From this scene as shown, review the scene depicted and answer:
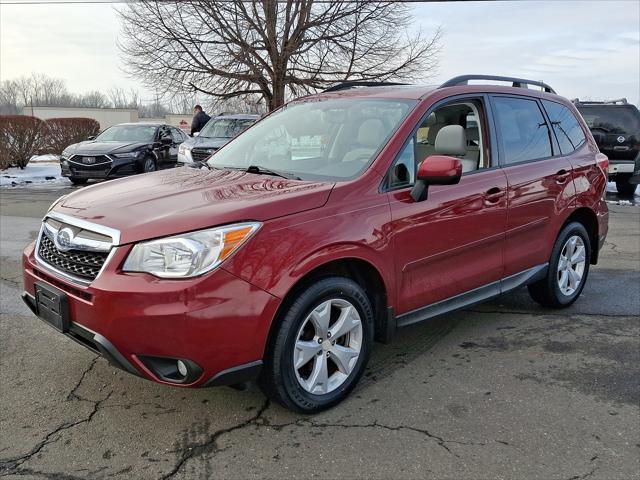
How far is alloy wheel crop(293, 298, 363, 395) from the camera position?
305 cm

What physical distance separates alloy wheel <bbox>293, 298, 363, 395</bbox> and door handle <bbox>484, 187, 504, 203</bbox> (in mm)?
1370

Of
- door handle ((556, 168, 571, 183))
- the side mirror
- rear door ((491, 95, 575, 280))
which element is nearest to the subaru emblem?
the side mirror

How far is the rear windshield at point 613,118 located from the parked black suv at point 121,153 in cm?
1035

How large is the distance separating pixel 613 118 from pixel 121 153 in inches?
450

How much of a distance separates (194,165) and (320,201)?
1612 mm

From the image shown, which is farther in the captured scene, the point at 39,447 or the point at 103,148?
the point at 103,148

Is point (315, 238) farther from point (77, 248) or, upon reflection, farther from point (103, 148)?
point (103, 148)

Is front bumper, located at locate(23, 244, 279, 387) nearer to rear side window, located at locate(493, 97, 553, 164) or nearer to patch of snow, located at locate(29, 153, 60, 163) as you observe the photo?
rear side window, located at locate(493, 97, 553, 164)

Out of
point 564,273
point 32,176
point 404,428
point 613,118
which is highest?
point 613,118

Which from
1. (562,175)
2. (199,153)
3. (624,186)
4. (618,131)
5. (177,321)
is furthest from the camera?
(624,186)

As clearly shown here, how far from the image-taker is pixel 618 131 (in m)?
12.9

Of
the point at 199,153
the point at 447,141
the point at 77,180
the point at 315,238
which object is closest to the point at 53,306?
the point at 315,238

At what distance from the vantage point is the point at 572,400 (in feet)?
11.1

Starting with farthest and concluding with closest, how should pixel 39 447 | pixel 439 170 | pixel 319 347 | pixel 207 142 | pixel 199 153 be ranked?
pixel 207 142, pixel 199 153, pixel 439 170, pixel 319 347, pixel 39 447
